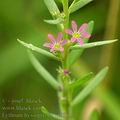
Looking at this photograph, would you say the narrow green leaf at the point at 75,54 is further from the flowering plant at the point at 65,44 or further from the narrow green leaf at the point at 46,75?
the narrow green leaf at the point at 46,75

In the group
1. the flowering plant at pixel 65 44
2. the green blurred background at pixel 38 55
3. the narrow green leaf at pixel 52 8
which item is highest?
the green blurred background at pixel 38 55

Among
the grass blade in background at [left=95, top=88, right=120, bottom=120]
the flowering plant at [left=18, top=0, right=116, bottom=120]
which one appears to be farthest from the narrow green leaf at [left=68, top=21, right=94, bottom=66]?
the grass blade in background at [left=95, top=88, right=120, bottom=120]

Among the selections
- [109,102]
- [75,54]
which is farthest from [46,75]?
[109,102]

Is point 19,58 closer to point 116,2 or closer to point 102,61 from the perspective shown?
point 102,61

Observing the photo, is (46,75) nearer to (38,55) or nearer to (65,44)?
(65,44)

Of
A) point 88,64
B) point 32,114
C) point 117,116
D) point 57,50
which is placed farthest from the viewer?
point 88,64

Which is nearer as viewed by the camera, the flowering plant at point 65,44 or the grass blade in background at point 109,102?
the flowering plant at point 65,44

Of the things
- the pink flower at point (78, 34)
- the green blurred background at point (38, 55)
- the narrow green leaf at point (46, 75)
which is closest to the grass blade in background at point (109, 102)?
the green blurred background at point (38, 55)

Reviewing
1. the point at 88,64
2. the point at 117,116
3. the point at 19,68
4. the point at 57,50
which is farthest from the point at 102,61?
the point at 57,50
